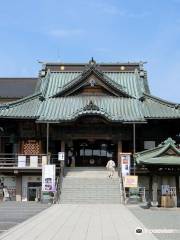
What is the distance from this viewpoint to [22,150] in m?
44.7

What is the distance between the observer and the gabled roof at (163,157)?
102ft

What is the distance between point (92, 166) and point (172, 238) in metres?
31.5

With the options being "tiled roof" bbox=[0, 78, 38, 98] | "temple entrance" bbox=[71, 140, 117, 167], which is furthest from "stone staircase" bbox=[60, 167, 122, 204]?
"tiled roof" bbox=[0, 78, 38, 98]

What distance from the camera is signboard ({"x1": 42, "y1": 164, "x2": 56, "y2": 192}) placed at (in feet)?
118

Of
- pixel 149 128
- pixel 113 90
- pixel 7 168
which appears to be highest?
pixel 113 90

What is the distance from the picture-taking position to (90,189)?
122 feet

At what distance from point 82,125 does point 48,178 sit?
29.2 ft

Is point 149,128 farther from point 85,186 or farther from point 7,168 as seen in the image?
point 7,168

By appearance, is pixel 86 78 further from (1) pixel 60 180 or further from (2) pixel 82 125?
(1) pixel 60 180

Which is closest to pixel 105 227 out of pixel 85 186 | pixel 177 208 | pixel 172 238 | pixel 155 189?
pixel 172 238

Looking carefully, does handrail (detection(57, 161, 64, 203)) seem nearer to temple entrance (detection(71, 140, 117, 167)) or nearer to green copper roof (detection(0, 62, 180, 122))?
green copper roof (detection(0, 62, 180, 122))

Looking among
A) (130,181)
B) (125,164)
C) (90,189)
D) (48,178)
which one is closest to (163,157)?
(130,181)

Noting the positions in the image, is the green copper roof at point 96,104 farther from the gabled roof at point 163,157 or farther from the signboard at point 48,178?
the gabled roof at point 163,157

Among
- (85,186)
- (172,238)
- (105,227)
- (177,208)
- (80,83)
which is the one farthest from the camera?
(80,83)
